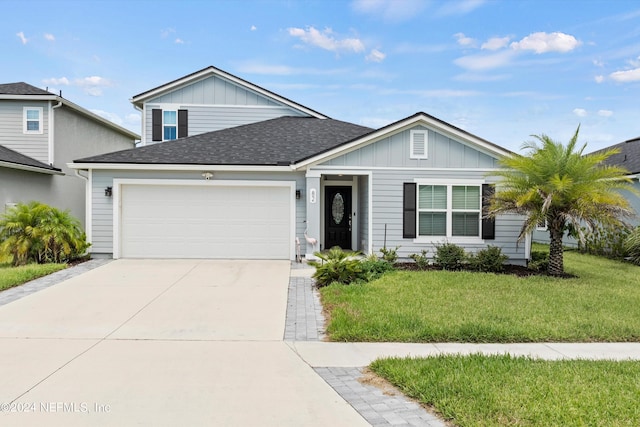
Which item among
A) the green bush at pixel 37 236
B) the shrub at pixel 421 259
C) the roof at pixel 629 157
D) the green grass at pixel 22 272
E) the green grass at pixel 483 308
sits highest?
the roof at pixel 629 157

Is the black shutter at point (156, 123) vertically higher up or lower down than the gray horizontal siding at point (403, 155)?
higher up

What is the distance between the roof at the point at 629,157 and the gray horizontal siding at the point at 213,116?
13.4 metres

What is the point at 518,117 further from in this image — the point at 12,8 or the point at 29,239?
the point at 12,8

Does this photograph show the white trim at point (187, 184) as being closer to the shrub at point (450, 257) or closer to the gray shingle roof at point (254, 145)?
the gray shingle roof at point (254, 145)

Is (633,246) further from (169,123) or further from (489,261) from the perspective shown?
(169,123)

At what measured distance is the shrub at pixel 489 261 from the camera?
1081 cm

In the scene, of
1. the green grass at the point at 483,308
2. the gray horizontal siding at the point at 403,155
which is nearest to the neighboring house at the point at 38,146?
the gray horizontal siding at the point at 403,155

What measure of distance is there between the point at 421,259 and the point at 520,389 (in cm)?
740

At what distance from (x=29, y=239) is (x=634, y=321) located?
12553 mm

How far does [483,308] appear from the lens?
6.88 meters

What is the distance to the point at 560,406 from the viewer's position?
361 centimetres

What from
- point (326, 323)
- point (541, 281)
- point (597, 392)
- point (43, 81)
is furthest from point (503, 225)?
point (43, 81)

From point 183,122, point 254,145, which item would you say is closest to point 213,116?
point 183,122

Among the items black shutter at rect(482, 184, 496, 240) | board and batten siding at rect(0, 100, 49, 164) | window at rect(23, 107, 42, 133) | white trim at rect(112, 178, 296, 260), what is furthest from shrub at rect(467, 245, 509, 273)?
window at rect(23, 107, 42, 133)
